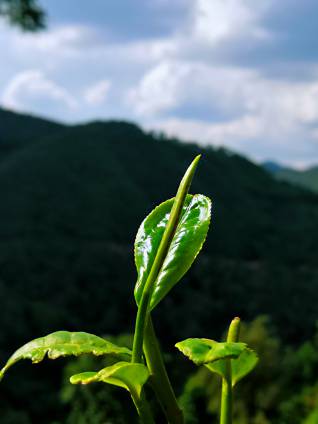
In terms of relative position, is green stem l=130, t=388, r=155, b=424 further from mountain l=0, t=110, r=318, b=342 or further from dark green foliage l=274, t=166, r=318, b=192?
dark green foliage l=274, t=166, r=318, b=192

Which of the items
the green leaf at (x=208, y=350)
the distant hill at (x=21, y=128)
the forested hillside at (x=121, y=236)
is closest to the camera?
the green leaf at (x=208, y=350)

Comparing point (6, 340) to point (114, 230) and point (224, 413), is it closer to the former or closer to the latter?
point (114, 230)

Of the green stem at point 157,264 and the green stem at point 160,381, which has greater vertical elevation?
the green stem at point 157,264

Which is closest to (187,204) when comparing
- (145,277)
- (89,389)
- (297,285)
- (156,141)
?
(145,277)

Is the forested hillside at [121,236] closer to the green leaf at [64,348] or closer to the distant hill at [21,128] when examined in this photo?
the distant hill at [21,128]

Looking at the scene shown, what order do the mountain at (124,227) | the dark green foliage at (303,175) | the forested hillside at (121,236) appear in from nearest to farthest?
the forested hillside at (121,236), the mountain at (124,227), the dark green foliage at (303,175)

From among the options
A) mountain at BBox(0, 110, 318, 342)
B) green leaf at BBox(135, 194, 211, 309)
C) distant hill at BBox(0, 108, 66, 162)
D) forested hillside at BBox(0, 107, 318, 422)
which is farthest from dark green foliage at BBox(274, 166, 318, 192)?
green leaf at BBox(135, 194, 211, 309)

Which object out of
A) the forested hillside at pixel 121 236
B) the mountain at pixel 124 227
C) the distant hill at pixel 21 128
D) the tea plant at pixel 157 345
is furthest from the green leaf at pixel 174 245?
the distant hill at pixel 21 128
